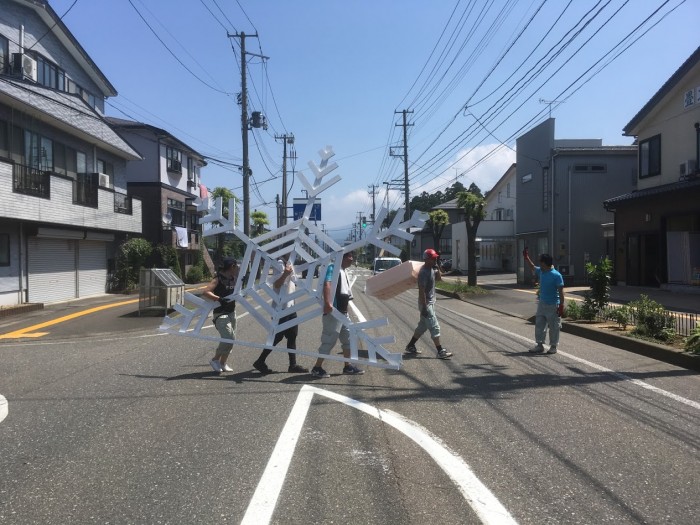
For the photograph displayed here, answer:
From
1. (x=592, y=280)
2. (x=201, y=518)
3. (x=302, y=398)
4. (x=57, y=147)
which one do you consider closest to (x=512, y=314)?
(x=592, y=280)

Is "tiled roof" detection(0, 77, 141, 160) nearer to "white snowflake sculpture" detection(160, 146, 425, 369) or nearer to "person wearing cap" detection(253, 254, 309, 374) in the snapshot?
"white snowflake sculpture" detection(160, 146, 425, 369)

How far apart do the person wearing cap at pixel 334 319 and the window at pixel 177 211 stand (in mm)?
26783

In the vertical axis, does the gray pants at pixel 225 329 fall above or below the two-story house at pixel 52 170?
below

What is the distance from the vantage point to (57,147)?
20.3 m

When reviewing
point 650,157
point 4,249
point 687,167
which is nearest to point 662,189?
point 687,167

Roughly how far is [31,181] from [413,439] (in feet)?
55.5

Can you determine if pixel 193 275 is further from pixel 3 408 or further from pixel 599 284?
pixel 3 408

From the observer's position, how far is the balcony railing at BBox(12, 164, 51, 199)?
16797 millimetres

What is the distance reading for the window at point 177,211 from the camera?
33.2m

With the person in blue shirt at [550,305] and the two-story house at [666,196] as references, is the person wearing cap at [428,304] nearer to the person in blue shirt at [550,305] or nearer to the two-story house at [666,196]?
the person in blue shirt at [550,305]

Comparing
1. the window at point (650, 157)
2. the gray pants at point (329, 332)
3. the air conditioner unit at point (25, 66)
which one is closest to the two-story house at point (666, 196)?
the window at point (650, 157)

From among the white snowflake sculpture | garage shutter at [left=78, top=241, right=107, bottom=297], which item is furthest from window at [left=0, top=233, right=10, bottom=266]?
the white snowflake sculpture

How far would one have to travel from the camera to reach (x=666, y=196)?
20.7 meters

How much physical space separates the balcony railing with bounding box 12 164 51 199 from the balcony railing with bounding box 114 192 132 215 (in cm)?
574
